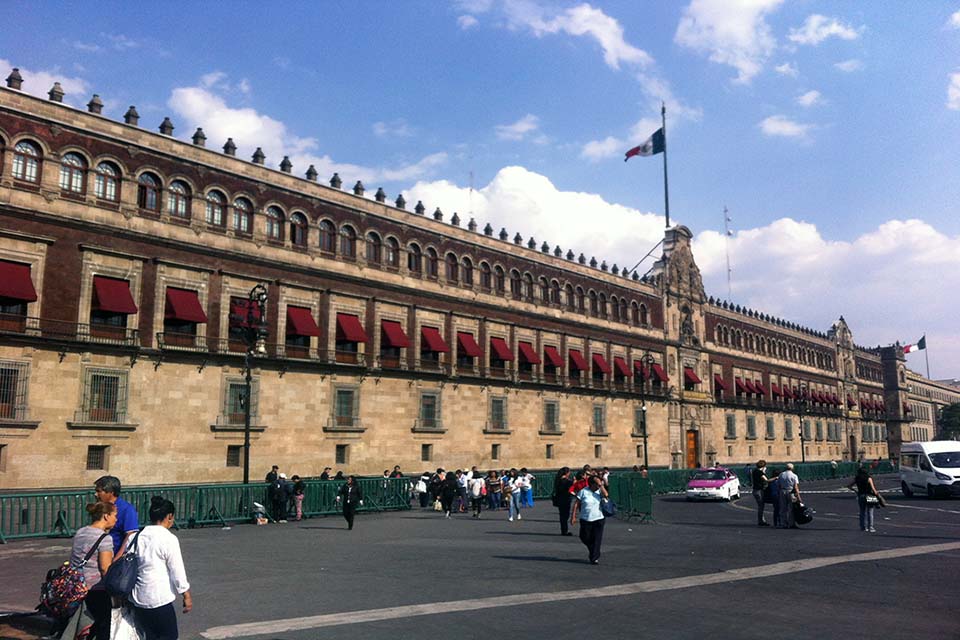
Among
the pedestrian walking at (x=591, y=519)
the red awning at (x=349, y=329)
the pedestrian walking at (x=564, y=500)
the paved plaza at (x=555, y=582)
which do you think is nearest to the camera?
the paved plaza at (x=555, y=582)

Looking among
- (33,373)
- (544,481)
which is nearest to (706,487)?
(544,481)

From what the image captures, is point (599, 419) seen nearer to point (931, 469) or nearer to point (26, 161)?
point (931, 469)

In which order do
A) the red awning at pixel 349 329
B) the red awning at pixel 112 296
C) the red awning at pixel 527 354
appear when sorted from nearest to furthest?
the red awning at pixel 112 296
the red awning at pixel 349 329
the red awning at pixel 527 354

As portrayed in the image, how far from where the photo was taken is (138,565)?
6.39m

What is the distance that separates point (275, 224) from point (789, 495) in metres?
24.5

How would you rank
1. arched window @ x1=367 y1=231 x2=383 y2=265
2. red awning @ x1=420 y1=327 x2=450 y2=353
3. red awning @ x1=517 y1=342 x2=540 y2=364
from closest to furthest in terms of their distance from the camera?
1. arched window @ x1=367 y1=231 x2=383 y2=265
2. red awning @ x1=420 y1=327 x2=450 y2=353
3. red awning @ x1=517 y1=342 x2=540 y2=364

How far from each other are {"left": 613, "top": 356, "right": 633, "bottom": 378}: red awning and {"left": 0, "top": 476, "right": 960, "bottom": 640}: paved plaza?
3208cm

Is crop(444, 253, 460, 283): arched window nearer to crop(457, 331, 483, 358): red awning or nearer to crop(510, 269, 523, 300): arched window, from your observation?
crop(457, 331, 483, 358): red awning

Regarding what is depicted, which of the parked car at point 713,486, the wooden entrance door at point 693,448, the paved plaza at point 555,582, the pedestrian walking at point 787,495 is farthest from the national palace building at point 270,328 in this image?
the pedestrian walking at point 787,495

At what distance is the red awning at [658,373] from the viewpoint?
184 feet

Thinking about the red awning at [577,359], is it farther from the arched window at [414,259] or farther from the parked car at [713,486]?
the parked car at [713,486]

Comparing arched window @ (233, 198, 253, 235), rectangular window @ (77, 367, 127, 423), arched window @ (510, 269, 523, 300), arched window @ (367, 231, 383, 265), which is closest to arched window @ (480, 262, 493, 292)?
arched window @ (510, 269, 523, 300)

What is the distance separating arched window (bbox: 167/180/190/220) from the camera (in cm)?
3106

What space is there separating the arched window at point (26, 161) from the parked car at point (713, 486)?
28.8 m
